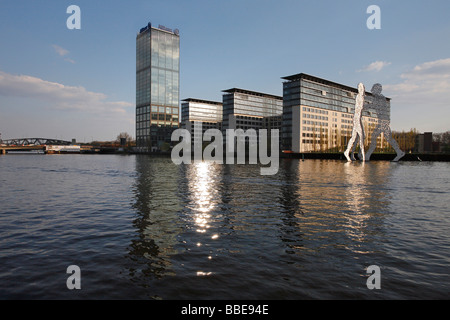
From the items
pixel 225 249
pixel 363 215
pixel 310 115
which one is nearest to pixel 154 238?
pixel 225 249

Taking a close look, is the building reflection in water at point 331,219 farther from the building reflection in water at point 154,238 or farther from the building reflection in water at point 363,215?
the building reflection in water at point 154,238

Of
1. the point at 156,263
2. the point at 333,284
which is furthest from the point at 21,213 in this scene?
the point at 333,284

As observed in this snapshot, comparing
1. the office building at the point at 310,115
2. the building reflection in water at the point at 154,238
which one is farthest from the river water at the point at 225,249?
the office building at the point at 310,115

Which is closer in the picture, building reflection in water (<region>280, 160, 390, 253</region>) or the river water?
the river water

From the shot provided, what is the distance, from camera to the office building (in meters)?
162

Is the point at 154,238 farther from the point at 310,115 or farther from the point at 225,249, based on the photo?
the point at 310,115

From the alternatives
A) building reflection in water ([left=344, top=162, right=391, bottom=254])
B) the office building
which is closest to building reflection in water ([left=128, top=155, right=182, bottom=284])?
building reflection in water ([left=344, top=162, right=391, bottom=254])

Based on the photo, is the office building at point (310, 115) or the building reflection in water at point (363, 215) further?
the office building at point (310, 115)

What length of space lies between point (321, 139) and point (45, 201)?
15750cm

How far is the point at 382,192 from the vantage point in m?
28.7

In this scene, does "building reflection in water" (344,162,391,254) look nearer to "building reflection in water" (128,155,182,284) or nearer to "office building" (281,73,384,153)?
"building reflection in water" (128,155,182,284)

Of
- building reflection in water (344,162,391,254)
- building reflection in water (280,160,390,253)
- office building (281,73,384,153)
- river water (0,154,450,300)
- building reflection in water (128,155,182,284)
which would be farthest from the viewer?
office building (281,73,384,153)

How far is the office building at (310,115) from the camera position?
16188 cm

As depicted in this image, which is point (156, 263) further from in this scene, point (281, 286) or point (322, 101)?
point (322, 101)
